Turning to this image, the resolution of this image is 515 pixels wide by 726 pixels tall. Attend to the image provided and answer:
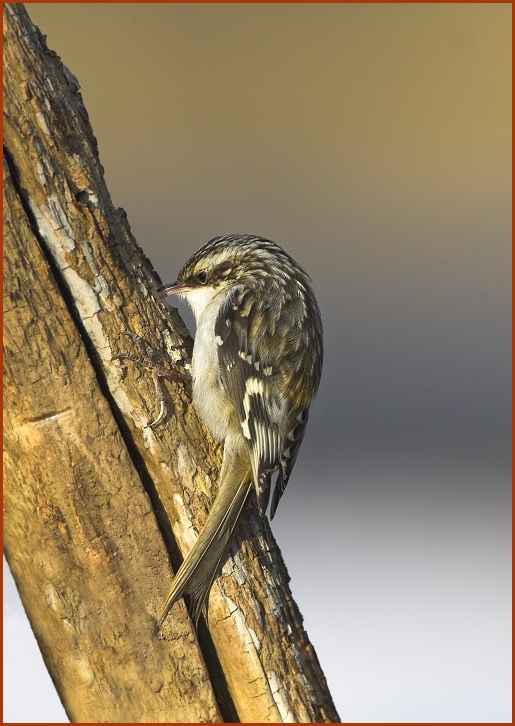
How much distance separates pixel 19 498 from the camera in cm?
136

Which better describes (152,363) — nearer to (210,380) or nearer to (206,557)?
(210,380)

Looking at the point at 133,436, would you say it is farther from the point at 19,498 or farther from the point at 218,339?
the point at 218,339

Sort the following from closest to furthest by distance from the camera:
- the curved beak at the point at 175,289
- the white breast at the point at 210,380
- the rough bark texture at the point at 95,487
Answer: the rough bark texture at the point at 95,487 → the white breast at the point at 210,380 → the curved beak at the point at 175,289

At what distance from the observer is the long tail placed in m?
1.37

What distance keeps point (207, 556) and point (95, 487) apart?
22cm

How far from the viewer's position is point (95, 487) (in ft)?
4.45

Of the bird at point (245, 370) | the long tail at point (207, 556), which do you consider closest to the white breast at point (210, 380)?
the bird at point (245, 370)

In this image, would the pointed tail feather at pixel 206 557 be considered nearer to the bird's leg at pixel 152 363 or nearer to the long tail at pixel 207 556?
the long tail at pixel 207 556

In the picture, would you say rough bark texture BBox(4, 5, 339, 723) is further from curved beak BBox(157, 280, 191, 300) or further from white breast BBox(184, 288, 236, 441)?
curved beak BBox(157, 280, 191, 300)

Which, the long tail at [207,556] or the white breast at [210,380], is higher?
the white breast at [210,380]

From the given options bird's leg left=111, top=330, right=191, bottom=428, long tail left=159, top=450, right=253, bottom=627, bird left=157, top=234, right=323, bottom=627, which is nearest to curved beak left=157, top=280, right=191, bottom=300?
bird left=157, top=234, right=323, bottom=627

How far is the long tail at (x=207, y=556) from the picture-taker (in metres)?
1.37

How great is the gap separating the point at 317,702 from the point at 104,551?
1.48 feet

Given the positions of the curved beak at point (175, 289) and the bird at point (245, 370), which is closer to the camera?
the bird at point (245, 370)
